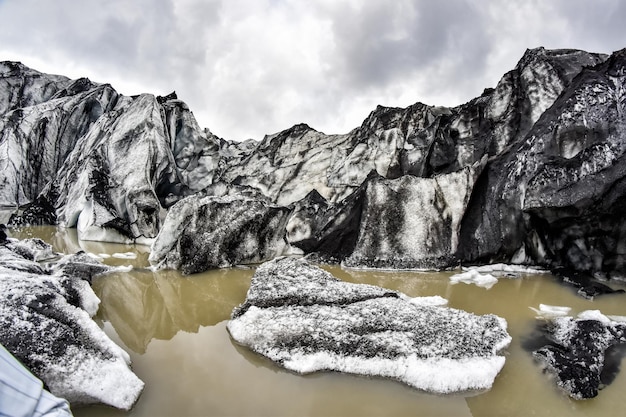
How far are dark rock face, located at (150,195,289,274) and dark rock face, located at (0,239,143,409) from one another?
12.4ft

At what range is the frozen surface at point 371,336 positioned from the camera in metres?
3.87

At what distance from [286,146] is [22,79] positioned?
1814 cm

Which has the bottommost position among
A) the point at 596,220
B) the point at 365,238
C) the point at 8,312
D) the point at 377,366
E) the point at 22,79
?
the point at 377,366

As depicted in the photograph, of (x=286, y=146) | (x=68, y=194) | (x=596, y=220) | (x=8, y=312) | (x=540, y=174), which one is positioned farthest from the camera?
(x=286, y=146)

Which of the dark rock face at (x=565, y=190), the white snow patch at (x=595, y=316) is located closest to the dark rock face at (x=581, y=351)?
the white snow patch at (x=595, y=316)

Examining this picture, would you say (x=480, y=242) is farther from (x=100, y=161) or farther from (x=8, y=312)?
(x=100, y=161)

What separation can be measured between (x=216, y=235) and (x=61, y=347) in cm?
522

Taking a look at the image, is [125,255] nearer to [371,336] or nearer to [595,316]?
[371,336]

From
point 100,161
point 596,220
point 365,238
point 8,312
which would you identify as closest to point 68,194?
point 100,161

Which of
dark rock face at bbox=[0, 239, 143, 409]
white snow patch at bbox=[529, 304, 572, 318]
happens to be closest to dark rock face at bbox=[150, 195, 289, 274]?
dark rock face at bbox=[0, 239, 143, 409]

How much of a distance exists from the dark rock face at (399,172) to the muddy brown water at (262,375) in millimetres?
1864

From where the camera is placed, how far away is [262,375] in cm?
400

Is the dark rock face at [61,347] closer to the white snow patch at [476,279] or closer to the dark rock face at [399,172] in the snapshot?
the dark rock face at [399,172]

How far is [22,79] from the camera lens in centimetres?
2442
